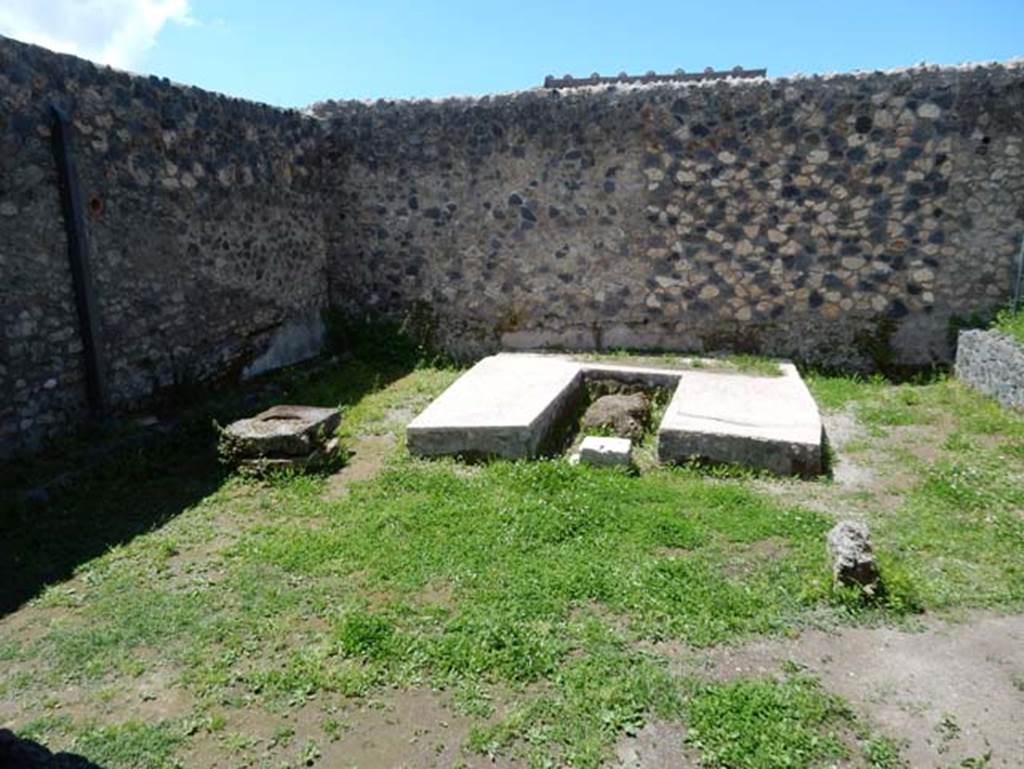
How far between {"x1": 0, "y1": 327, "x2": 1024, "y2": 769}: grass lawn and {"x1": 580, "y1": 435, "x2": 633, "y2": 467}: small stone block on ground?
0.17 metres

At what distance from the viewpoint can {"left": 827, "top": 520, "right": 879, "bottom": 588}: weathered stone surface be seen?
3723 mm

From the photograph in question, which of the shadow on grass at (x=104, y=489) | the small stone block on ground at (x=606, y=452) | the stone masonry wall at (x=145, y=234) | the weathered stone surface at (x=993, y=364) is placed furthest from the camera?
the weathered stone surface at (x=993, y=364)

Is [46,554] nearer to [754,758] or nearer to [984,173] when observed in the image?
[754,758]

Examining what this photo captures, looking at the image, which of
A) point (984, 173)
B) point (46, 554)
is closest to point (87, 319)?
point (46, 554)

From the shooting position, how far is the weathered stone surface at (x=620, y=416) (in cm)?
609

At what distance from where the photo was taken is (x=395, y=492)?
16.8 ft

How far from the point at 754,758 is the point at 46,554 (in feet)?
12.1

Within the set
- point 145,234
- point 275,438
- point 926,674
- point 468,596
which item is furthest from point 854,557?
point 145,234

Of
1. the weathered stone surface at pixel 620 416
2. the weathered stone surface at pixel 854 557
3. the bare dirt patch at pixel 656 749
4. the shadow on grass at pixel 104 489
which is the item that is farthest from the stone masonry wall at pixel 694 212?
the bare dirt patch at pixel 656 749

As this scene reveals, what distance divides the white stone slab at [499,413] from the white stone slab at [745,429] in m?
0.92

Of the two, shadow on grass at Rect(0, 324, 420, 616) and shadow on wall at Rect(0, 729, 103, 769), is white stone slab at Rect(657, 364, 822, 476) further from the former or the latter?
shadow on wall at Rect(0, 729, 103, 769)

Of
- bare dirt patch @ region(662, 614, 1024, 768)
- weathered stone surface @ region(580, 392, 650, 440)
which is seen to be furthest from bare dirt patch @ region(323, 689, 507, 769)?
weathered stone surface @ region(580, 392, 650, 440)

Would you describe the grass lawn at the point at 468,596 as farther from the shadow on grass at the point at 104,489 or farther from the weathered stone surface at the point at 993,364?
the weathered stone surface at the point at 993,364

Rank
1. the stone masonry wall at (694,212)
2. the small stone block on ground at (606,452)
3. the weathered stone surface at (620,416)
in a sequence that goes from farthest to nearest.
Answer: the stone masonry wall at (694,212), the weathered stone surface at (620,416), the small stone block on ground at (606,452)
